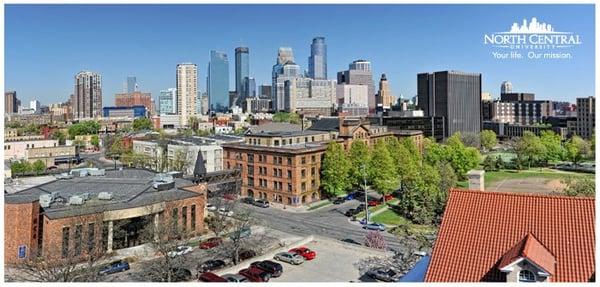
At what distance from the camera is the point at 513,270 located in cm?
978

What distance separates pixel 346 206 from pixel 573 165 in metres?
30.4

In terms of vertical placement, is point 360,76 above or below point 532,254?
above

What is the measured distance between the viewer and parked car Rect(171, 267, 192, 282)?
18.6 meters

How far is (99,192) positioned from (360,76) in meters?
150

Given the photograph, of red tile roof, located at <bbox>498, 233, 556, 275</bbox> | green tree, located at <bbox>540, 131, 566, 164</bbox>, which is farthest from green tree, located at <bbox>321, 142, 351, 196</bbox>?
green tree, located at <bbox>540, 131, 566, 164</bbox>

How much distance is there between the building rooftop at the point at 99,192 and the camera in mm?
21547

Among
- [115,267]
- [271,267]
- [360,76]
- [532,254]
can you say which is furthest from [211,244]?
[360,76]

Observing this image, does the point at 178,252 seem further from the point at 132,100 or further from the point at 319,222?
the point at 132,100

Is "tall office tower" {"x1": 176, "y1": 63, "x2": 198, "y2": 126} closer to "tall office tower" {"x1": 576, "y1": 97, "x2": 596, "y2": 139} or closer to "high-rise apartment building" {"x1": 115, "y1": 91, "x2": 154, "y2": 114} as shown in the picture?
"high-rise apartment building" {"x1": 115, "y1": 91, "x2": 154, "y2": 114}

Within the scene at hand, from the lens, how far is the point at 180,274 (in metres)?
19.0

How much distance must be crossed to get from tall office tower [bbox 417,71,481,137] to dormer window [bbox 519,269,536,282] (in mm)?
68136

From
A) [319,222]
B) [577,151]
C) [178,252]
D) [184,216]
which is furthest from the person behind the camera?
[577,151]

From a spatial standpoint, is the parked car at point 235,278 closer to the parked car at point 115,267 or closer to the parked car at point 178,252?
the parked car at point 178,252

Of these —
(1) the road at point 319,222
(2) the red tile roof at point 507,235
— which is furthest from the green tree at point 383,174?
(2) the red tile roof at point 507,235
